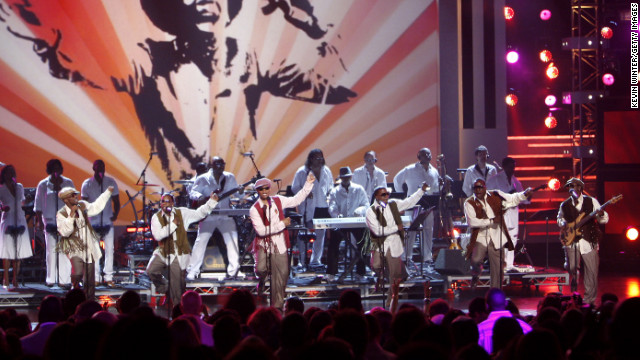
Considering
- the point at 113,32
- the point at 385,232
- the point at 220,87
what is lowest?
the point at 385,232

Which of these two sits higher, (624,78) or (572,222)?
(624,78)

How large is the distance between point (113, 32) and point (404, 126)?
574 cm

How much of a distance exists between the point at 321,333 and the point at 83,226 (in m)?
6.88

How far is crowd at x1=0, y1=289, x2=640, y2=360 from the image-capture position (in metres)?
2.94

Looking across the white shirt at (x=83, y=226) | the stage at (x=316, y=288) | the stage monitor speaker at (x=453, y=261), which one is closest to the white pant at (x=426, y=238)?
the stage at (x=316, y=288)

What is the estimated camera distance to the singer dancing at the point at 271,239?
1016 centimetres

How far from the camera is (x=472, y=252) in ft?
36.6

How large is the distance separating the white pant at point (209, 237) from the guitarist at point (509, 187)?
4090 mm

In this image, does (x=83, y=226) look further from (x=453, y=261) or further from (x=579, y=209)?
(x=579, y=209)

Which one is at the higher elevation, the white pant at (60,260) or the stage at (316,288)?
the white pant at (60,260)

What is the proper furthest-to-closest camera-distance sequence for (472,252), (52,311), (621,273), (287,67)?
(287,67) → (621,273) → (472,252) → (52,311)

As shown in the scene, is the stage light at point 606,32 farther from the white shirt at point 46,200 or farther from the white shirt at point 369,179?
the white shirt at point 46,200

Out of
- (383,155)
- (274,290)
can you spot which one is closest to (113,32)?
(383,155)

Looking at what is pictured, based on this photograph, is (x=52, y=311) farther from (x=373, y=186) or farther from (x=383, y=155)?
(x=383, y=155)
